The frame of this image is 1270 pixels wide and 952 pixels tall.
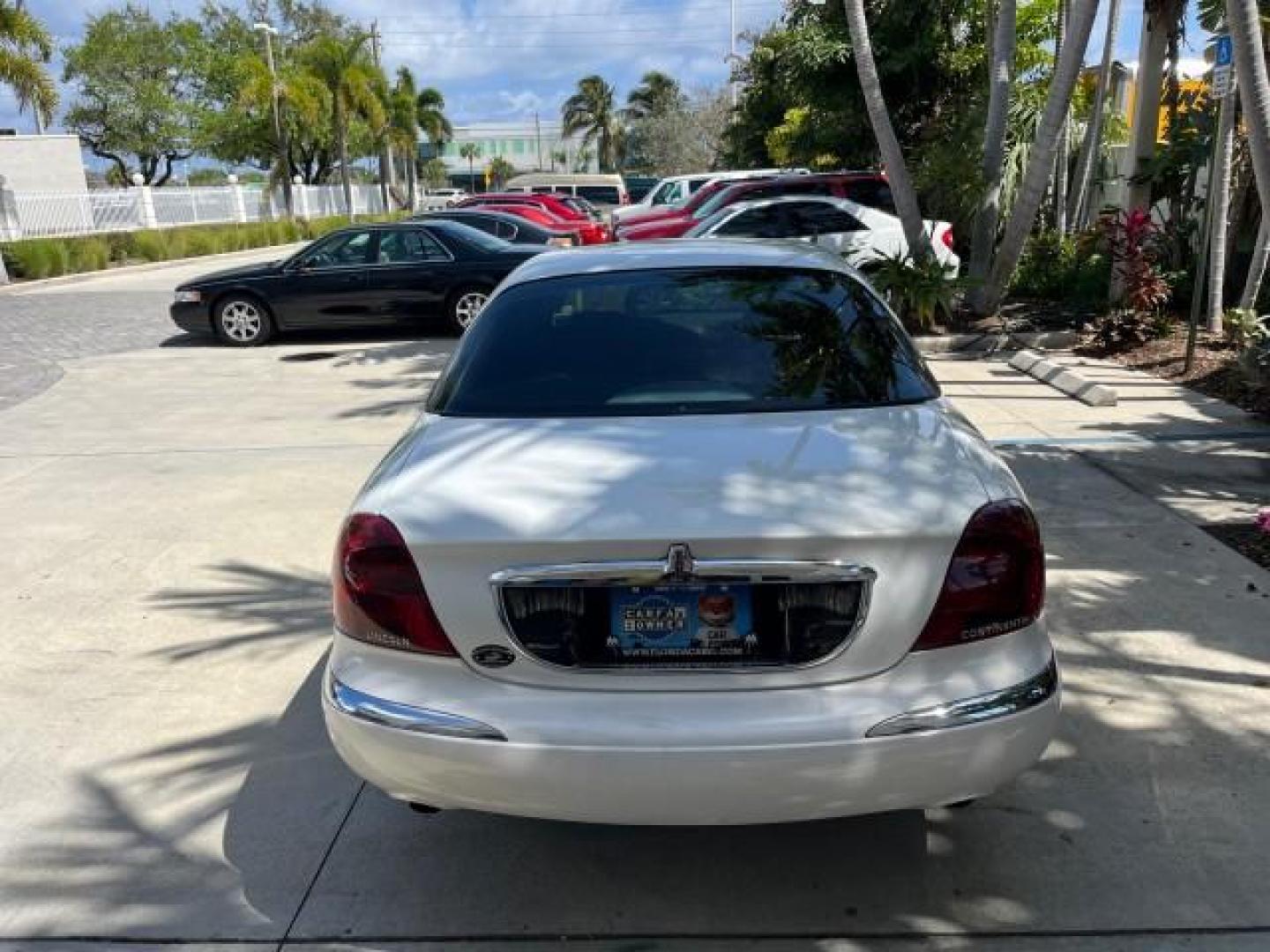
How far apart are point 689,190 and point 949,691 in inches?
788

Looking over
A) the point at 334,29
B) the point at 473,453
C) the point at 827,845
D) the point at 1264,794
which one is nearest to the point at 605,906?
the point at 827,845

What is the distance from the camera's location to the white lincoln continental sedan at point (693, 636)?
94.8 inches

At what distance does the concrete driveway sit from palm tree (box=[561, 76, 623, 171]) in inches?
3212

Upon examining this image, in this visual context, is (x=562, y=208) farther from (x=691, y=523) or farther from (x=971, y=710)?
(x=971, y=710)

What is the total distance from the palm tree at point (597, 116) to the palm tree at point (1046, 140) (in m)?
76.1

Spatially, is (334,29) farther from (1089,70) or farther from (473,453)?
(473,453)

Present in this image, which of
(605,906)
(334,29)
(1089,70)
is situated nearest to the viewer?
(605,906)

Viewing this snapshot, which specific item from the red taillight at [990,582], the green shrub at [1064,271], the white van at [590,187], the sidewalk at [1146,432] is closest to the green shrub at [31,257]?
the white van at [590,187]

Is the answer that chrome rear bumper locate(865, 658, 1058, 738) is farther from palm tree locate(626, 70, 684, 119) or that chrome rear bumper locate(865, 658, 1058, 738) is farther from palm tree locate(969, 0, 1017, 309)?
palm tree locate(626, 70, 684, 119)

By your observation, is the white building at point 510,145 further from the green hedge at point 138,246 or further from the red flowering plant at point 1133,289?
the red flowering plant at point 1133,289

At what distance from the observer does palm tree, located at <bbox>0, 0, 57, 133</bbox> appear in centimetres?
2012

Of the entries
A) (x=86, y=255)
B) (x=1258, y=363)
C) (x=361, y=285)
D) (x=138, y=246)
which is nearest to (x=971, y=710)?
(x=1258, y=363)

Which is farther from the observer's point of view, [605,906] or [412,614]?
[605,906]

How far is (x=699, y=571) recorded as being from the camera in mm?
2420
